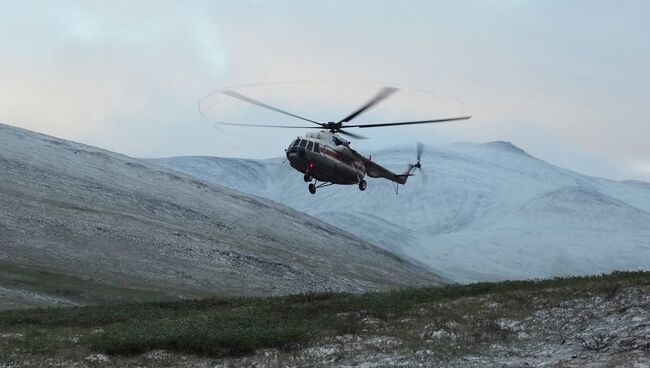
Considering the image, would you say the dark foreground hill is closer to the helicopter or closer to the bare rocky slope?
the helicopter

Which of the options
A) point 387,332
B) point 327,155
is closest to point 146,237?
point 327,155

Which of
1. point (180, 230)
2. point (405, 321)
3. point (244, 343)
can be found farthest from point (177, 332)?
point (180, 230)

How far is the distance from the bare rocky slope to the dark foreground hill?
99.2 ft

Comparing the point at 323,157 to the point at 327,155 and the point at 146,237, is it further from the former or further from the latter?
the point at 146,237

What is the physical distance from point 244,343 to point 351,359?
4425 mm

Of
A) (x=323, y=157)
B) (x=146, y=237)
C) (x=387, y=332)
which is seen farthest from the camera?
(x=146, y=237)

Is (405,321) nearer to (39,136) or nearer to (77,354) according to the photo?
(77,354)


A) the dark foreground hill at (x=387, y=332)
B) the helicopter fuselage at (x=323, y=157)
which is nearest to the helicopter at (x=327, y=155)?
the helicopter fuselage at (x=323, y=157)

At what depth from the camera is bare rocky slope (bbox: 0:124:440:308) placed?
9556 centimetres

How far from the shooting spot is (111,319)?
39.8 metres

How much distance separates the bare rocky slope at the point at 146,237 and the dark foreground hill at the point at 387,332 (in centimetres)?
3024

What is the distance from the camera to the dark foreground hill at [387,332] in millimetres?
30594

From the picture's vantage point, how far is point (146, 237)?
119m

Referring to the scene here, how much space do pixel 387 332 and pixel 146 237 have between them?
88646 millimetres
